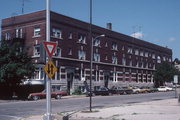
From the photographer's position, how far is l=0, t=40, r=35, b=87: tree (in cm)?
3472

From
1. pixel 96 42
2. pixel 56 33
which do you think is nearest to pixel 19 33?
pixel 56 33

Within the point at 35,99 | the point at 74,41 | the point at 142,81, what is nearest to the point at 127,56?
the point at 142,81

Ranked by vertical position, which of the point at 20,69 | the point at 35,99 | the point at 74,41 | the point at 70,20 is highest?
the point at 70,20

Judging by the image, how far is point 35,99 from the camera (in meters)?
36.5

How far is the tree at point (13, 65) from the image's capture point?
34.7 metres

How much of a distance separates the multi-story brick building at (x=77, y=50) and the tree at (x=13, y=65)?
4.26 m

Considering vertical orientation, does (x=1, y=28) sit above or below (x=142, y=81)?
above

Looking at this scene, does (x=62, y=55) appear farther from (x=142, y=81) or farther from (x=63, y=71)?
(x=142, y=81)

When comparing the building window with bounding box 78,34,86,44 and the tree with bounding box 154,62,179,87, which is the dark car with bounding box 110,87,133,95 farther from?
the tree with bounding box 154,62,179,87

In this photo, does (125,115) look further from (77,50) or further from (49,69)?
(77,50)

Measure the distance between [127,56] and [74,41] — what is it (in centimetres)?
2131

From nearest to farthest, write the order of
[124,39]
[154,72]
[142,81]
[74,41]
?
[74,41] → [124,39] → [142,81] → [154,72]

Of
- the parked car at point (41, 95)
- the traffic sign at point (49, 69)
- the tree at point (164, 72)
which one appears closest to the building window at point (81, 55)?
the parked car at point (41, 95)

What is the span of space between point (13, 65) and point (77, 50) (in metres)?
18.8
